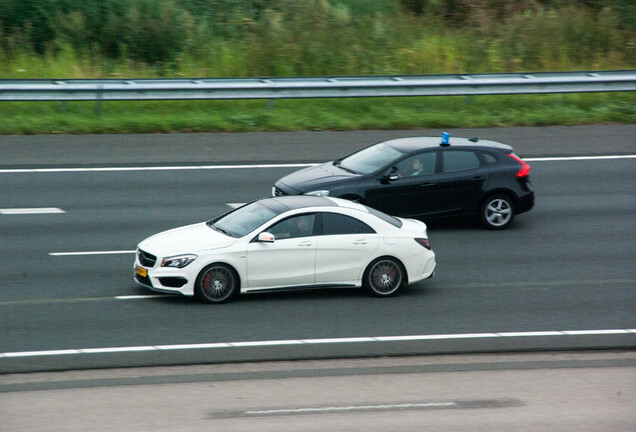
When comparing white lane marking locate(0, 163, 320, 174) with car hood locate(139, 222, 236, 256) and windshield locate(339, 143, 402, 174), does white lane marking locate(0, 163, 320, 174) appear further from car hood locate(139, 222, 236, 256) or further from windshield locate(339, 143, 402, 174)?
car hood locate(139, 222, 236, 256)

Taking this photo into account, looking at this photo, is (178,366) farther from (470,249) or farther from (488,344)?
(470,249)

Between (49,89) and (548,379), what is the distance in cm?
1534

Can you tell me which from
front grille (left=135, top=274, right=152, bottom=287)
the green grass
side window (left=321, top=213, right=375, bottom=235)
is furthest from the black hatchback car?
the green grass

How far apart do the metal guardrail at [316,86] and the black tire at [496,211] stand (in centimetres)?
739

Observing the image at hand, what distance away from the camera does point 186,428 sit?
8305 mm

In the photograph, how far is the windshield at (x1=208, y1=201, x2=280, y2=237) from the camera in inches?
503

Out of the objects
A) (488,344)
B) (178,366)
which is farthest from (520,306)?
(178,366)

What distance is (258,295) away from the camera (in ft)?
42.1

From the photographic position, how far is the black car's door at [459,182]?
16141 millimetres

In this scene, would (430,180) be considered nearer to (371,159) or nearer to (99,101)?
(371,159)

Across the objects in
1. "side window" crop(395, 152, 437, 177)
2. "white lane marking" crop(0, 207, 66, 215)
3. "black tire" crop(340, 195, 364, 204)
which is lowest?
"white lane marking" crop(0, 207, 66, 215)

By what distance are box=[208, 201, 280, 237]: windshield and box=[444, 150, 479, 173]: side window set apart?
4.26 meters

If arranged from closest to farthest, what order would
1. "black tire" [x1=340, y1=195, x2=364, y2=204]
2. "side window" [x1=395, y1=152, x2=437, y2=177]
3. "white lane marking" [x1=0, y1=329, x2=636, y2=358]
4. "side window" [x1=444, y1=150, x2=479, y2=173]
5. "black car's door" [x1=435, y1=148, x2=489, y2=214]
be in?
"white lane marking" [x1=0, y1=329, x2=636, y2=358] < "black tire" [x1=340, y1=195, x2=364, y2=204] < "side window" [x1=395, y1=152, x2=437, y2=177] < "black car's door" [x1=435, y1=148, x2=489, y2=214] < "side window" [x1=444, y1=150, x2=479, y2=173]

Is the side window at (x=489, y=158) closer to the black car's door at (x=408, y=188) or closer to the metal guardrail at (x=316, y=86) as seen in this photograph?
the black car's door at (x=408, y=188)
